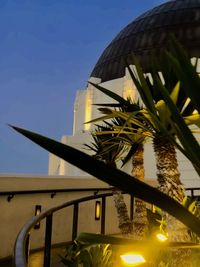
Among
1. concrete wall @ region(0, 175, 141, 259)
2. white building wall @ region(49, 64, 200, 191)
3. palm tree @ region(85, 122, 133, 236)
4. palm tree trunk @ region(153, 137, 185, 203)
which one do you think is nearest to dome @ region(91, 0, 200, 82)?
white building wall @ region(49, 64, 200, 191)

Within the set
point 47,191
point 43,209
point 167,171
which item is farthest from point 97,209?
point 167,171

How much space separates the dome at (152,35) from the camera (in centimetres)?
2411

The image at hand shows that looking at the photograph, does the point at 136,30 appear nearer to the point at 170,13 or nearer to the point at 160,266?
the point at 170,13

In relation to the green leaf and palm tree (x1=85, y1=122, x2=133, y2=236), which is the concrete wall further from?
the green leaf

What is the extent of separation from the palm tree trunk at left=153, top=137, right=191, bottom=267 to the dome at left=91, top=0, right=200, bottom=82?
17910 millimetres

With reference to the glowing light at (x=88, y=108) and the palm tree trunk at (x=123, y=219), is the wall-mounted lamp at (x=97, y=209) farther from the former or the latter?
the glowing light at (x=88, y=108)

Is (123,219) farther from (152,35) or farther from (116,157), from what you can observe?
(152,35)

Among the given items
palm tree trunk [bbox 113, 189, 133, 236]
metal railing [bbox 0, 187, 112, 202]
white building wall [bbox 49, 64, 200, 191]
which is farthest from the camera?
white building wall [bbox 49, 64, 200, 191]

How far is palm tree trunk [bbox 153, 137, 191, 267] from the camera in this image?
4.93 m

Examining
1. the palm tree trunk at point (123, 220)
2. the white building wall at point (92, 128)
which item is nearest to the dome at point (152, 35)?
the white building wall at point (92, 128)

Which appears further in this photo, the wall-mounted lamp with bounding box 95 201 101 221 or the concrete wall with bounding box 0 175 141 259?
the wall-mounted lamp with bounding box 95 201 101 221

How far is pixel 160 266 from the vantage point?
5406mm

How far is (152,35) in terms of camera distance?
82.9ft

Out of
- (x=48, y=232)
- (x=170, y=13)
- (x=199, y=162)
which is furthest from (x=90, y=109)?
(x=199, y=162)
